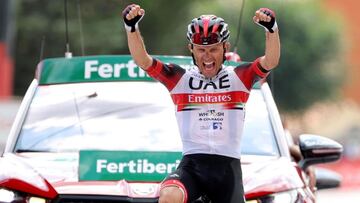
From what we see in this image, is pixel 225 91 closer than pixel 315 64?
Yes

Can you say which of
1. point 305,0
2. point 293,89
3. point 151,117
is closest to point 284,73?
point 293,89

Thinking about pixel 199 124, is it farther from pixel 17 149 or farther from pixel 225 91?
pixel 17 149

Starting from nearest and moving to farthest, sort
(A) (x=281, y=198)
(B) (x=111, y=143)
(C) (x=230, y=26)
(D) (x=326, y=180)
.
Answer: (A) (x=281, y=198)
(B) (x=111, y=143)
(D) (x=326, y=180)
(C) (x=230, y=26)

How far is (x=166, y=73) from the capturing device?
6.05 meters

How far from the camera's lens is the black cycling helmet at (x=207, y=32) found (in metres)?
5.87

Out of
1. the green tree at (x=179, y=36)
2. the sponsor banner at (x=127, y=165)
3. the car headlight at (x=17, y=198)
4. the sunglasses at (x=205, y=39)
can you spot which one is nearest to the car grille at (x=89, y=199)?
the car headlight at (x=17, y=198)

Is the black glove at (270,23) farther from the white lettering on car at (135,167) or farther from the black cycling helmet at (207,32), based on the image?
the white lettering on car at (135,167)

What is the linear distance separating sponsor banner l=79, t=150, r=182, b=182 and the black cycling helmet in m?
0.91

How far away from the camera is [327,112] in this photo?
5678 cm

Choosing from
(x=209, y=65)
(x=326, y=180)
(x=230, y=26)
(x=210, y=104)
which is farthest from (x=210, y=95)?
(x=230, y=26)

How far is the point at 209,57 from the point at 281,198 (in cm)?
96

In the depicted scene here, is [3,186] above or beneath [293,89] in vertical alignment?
above

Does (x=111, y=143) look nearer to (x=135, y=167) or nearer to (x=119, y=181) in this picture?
(x=135, y=167)

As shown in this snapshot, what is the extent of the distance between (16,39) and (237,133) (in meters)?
42.8
